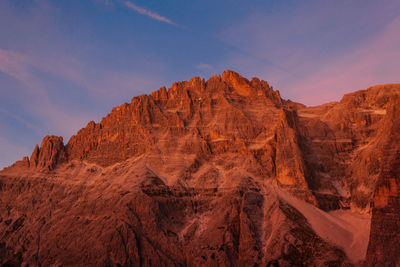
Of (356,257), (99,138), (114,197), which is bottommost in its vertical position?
(356,257)

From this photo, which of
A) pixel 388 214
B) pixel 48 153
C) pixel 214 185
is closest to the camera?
pixel 388 214

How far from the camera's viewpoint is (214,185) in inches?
3693

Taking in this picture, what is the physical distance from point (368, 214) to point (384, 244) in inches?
1516

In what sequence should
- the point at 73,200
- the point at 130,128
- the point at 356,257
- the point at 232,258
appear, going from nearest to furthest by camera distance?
1. the point at 356,257
2. the point at 232,258
3. the point at 73,200
4. the point at 130,128

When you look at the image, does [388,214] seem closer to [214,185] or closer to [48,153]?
[214,185]

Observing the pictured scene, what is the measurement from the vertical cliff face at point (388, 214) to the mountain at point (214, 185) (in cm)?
17

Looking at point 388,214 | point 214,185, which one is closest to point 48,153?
point 214,185

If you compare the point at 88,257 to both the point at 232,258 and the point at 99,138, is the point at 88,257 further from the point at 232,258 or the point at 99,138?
the point at 99,138

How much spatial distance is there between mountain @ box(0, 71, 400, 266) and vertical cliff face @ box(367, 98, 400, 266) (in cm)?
17

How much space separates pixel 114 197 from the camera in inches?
3548

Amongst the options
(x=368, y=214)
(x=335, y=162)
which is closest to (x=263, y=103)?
(x=335, y=162)

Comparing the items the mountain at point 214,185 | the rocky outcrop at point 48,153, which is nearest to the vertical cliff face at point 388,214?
the mountain at point 214,185

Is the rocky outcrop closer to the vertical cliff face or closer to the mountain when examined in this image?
the mountain

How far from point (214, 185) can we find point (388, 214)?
51.5m
